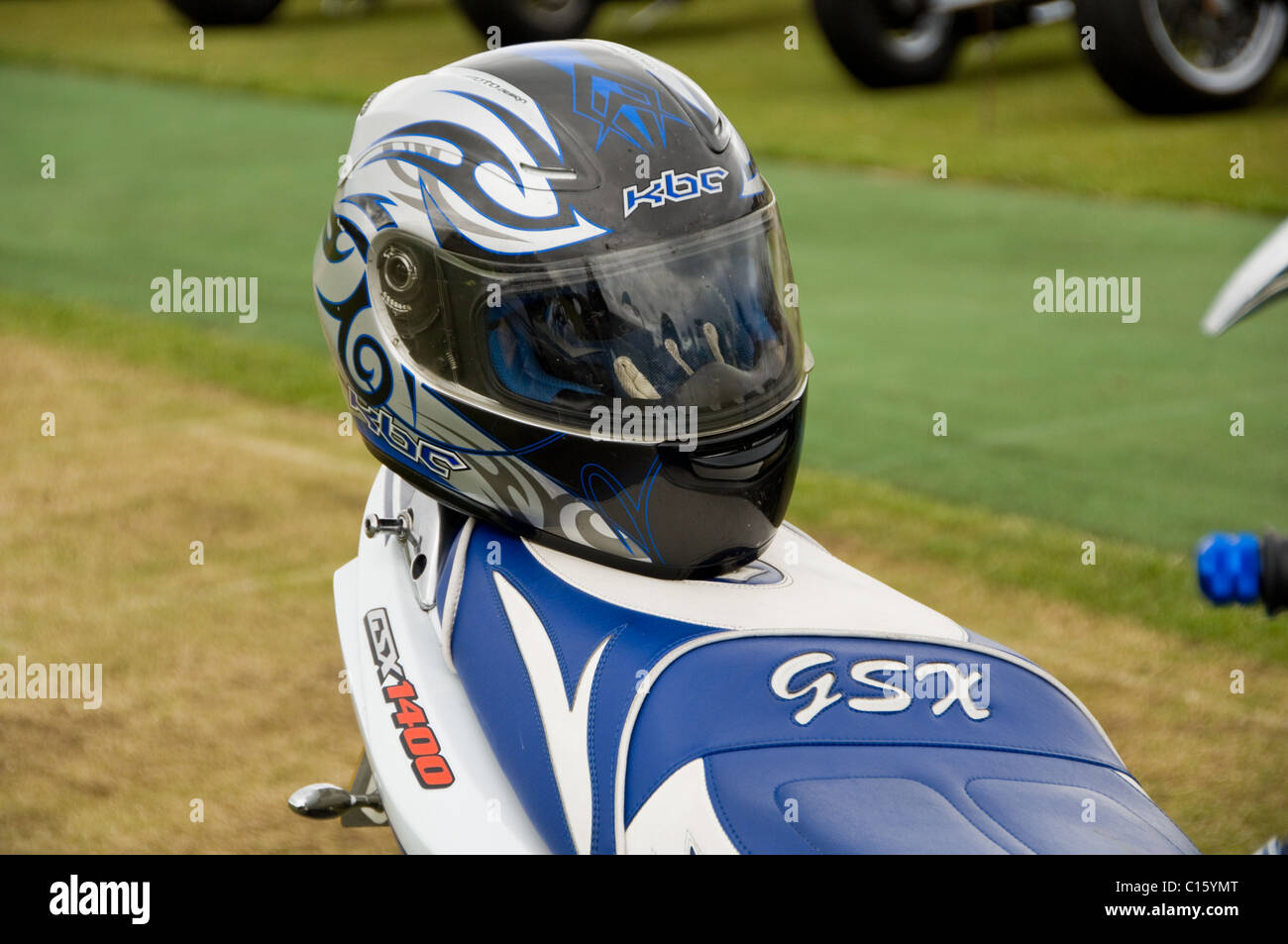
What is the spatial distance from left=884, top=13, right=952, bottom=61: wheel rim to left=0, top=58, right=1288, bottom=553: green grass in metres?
2.18

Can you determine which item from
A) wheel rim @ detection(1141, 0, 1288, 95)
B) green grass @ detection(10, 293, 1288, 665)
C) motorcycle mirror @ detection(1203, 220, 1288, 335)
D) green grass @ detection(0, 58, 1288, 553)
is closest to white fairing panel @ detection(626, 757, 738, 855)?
motorcycle mirror @ detection(1203, 220, 1288, 335)

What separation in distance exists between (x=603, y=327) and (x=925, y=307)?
490 cm

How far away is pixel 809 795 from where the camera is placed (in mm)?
1846

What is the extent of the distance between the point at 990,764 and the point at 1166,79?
8.28m

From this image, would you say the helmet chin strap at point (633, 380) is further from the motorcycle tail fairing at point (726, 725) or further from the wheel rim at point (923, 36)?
the wheel rim at point (923, 36)

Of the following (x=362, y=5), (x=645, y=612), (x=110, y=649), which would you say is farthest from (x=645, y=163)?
(x=362, y=5)

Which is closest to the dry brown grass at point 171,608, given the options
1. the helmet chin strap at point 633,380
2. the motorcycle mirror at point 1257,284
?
the helmet chin strap at point 633,380

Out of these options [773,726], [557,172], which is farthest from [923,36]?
[773,726]

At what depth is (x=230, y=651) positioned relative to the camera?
4234 mm

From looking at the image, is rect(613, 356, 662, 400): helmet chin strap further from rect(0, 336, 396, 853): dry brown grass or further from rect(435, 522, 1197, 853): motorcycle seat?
rect(0, 336, 396, 853): dry brown grass

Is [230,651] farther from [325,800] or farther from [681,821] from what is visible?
[681,821]

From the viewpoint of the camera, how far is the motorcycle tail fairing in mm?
1840

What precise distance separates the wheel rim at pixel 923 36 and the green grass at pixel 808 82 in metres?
0.28

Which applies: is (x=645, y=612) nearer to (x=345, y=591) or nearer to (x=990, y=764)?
(x=990, y=764)
